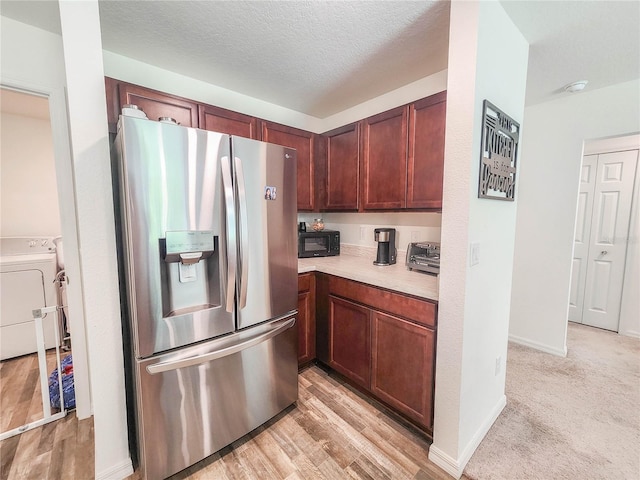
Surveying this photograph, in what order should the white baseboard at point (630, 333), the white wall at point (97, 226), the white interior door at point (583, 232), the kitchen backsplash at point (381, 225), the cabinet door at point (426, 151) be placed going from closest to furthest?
the white wall at point (97, 226) < the cabinet door at point (426, 151) < the kitchen backsplash at point (381, 225) < the white baseboard at point (630, 333) < the white interior door at point (583, 232)

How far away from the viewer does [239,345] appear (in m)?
1.43

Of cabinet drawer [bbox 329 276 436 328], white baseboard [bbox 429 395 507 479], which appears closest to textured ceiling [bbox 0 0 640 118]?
cabinet drawer [bbox 329 276 436 328]

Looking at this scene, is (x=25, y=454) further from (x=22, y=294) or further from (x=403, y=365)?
(x=403, y=365)

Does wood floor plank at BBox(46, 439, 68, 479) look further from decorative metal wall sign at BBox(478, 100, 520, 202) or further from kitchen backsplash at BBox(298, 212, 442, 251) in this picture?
decorative metal wall sign at BBox(478, 100, 520, 202)

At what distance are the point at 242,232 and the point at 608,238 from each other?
161 inches

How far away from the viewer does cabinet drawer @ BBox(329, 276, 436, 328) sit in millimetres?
1458

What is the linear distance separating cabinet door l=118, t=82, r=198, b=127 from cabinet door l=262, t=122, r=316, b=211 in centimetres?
66

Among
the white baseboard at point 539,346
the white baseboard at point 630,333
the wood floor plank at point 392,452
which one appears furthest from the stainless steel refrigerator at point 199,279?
the white baseboard at point 630,333

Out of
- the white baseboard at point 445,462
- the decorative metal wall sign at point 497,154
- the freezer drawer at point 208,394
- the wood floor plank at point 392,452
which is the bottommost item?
the wood floor plank at point 392,452

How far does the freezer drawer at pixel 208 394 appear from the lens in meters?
1.22

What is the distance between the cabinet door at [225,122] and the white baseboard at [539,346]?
3264mm

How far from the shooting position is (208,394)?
4.46 ft

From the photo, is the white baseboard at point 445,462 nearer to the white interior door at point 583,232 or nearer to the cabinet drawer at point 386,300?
the cabinet drawer at point 386,300

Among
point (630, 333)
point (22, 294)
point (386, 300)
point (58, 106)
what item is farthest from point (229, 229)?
point (630, 333)
